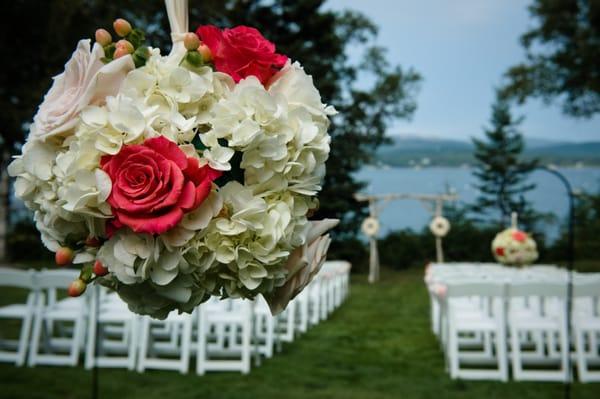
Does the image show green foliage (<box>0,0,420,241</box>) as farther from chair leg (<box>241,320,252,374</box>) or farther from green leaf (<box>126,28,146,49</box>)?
green leaf (<box>126,28,146,49</box>)

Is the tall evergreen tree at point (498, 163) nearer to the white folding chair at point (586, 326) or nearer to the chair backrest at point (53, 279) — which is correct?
the white folding chair at point (586, 326)

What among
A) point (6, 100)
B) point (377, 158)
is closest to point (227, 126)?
point (6, 100)

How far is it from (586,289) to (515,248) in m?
2.86

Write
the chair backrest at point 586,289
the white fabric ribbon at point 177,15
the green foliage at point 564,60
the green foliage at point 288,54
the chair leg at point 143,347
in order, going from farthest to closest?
1. the green foliage at point 564,60
2. the green foliage at point 288,54
3. the chair leg at point 143,347
4. the chair backrest at point 586,289
5. the white fabric ribbon at point 177,15

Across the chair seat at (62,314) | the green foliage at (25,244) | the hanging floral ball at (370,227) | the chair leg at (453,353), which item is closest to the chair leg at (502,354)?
the chair leg at (453,353)

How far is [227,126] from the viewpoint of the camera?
97 cm

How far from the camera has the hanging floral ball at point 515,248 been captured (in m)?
8.21

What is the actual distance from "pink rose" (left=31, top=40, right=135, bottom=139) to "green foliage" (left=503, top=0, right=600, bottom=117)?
1607 cm

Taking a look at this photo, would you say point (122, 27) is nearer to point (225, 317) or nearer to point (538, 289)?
point (225, 317)

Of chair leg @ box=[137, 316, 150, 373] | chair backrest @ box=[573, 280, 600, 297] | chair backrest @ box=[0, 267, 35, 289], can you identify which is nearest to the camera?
chair backrest @ box=[573, 280, 600, 297]

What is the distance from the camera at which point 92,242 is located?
992 mm

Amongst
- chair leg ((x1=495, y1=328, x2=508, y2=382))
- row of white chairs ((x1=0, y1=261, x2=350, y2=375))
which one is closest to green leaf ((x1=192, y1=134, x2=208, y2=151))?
row of white chairs ((x1=0, y1=261, x2=350, y2=375))

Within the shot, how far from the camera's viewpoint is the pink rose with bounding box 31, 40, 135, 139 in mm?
963

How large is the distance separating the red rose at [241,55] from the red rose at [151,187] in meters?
0.21
